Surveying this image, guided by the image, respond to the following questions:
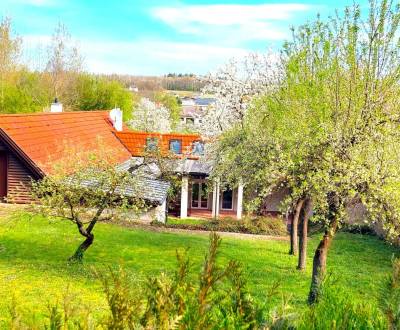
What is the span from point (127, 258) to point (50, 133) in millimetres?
11959

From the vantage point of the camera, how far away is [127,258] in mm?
14562

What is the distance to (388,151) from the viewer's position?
10.4 metres

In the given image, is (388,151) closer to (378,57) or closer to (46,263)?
(378,57)

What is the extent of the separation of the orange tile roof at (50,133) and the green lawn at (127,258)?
2.98 m

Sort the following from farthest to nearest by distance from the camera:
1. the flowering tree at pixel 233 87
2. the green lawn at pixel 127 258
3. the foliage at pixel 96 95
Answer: the foliage at pixel 96 95 → the flowering tree at pixel 233 87 → the green lawn at pixel 127 258

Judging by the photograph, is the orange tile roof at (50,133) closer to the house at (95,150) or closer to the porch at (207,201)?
the house at (95,150)

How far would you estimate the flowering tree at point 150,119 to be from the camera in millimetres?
46044

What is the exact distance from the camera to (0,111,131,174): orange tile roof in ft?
68.7

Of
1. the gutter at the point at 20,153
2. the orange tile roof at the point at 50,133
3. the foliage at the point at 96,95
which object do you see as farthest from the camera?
the foliage at the point at 96,95

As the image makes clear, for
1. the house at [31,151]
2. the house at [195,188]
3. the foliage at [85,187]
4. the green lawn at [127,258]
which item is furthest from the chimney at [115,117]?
the foliage at [85,187]

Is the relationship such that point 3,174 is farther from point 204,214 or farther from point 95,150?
point 204,214

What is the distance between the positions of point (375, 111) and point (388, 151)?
3.30 ft

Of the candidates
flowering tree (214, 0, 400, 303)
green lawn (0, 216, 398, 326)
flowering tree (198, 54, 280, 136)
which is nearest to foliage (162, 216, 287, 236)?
green lawn (0, 216, 398, 326)

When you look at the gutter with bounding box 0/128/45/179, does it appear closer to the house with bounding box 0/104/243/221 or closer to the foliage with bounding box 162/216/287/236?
the house with bounding box 0/104/243/221
